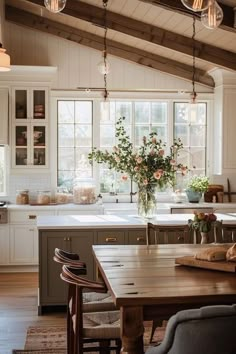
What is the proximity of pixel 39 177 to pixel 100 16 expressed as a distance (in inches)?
94.5

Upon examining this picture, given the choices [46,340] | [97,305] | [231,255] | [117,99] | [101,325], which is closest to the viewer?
[101,325]

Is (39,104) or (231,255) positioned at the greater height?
(39,104)

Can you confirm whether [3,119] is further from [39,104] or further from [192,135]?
[192,135]

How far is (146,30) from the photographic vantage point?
622 cm

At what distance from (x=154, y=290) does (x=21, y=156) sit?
4.83 metres

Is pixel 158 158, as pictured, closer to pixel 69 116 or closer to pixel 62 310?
pixel 62 310

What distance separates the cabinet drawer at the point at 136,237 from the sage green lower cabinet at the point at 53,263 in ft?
1.30

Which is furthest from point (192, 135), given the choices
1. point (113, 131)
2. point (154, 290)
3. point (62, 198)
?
point (154, 290)

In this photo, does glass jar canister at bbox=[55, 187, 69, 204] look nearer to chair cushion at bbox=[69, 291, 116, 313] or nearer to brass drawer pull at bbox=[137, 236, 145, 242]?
brass drawer pull at bbox=[137, 236, 145, 242]

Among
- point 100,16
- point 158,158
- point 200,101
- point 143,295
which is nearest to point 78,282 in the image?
point 143,295

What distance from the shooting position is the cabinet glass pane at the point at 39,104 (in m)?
7.02

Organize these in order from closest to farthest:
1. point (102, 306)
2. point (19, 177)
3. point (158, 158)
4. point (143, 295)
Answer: point (143, 295) < point (102, 306) < point (158, 158) < point (19, 177)

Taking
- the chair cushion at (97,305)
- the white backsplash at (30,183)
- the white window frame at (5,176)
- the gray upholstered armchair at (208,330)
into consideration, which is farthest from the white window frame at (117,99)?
the gray upholstered armchair at (208,330)

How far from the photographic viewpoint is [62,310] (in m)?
5.04
